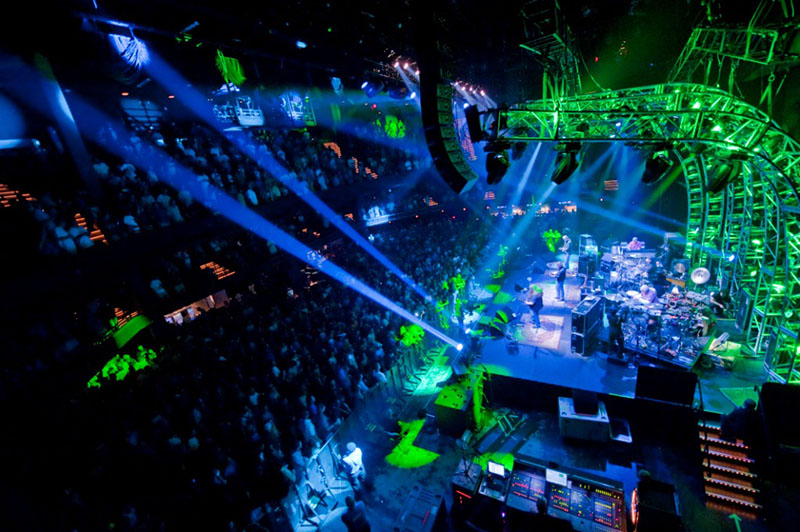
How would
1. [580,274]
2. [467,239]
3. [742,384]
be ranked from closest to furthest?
[742,384] → [580,274] → [467,239]

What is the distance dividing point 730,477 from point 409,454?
17.6 feet

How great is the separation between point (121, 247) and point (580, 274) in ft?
50.2

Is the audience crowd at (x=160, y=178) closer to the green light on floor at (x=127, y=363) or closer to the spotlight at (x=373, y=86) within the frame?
the spotlight at (x=373, y=86)

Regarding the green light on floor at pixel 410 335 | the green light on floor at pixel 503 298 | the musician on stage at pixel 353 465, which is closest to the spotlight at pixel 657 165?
the green light on floor at pixel 503 298

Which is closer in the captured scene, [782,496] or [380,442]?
[782,496]

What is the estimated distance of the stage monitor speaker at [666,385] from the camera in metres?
5.50

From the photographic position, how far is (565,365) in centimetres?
750

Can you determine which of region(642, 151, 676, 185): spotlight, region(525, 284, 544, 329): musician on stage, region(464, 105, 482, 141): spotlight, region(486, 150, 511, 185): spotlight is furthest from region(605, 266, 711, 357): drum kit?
region(464, 105, 482, 141): spotlight

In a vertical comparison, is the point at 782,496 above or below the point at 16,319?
below

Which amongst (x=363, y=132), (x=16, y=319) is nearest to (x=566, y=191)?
(x=363, y=132)

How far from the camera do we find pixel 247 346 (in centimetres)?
698

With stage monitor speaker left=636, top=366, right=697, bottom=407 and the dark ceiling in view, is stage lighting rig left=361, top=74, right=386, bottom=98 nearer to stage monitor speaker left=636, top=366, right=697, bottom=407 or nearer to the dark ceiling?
the dark ceiling

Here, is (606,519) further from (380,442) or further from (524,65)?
(524,65)

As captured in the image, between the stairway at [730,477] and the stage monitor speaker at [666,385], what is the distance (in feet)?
1.68
